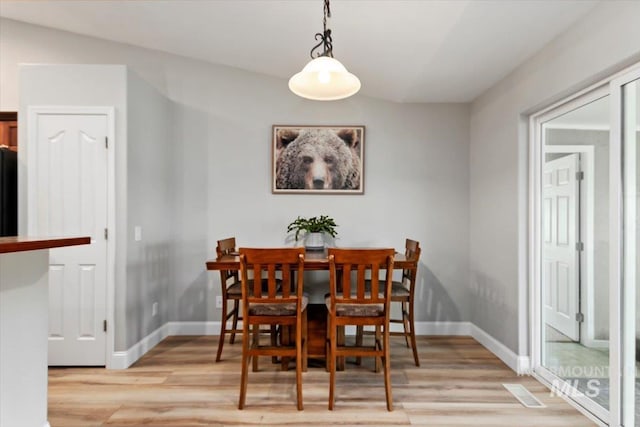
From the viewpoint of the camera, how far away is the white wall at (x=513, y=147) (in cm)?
194

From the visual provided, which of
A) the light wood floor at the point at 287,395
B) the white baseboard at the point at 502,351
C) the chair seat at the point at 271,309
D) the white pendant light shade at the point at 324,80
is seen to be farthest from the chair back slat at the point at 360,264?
the white baseboard at the point at 502,351

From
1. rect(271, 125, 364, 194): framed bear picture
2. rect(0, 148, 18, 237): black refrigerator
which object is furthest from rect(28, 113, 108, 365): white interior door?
rect(271, 125, 364, 194): framed bear picture

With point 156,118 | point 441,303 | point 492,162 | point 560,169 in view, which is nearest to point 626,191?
point 560,169

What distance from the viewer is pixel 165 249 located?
3.58 metres

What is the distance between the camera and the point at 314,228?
3432 mm

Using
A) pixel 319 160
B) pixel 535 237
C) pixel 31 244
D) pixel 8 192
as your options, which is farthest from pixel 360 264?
pixel 8 192

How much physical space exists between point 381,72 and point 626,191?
6.56ft

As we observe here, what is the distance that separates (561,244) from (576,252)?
143 millimetres

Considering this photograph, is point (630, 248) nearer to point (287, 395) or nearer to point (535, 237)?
point (535, 237)

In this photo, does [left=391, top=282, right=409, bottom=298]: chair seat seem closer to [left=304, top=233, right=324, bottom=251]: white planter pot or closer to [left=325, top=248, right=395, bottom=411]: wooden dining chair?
[left=325, top=248, right=395, bottom=411]: wooden dining chair

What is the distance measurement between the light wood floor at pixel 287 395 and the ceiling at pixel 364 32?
242 centimetres

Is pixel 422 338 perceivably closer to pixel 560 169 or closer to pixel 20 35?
pixel 560 169

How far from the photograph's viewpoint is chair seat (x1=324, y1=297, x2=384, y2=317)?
233cm

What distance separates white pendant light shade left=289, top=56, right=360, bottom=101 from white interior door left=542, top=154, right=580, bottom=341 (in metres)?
1.59
